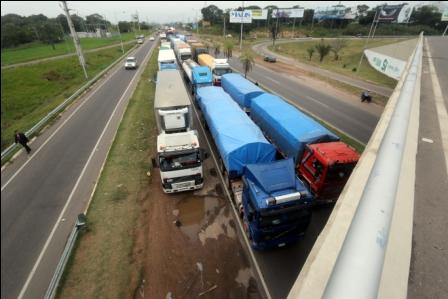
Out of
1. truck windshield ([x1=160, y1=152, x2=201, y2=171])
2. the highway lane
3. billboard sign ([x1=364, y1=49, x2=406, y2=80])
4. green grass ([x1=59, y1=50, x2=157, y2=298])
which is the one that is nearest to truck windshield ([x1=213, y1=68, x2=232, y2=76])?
the highway lane

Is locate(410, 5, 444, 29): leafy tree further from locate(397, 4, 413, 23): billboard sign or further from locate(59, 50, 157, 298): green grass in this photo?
locate(59, 50, 157, 298): green grass

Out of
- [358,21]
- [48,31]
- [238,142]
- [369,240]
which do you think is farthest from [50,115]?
[358,21]

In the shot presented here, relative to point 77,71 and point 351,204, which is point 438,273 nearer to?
point 351,204

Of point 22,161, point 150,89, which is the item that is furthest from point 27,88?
point 22,161

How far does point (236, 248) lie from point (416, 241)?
20.8ft

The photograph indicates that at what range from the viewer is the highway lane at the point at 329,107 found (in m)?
20.4

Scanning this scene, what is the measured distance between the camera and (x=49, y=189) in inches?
518

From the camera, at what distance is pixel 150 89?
30.3 metres

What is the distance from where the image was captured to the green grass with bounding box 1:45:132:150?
73.5ft

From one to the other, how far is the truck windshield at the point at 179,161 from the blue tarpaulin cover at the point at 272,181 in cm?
353

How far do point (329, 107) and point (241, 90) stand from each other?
1153cm

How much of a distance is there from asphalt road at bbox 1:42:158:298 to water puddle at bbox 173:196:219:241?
4927 millimetres

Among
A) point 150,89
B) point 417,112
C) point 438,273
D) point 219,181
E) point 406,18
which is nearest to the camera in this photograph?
point 438,273

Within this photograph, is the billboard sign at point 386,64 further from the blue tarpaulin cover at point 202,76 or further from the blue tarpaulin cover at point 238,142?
the blue tarpaulin cover at point 238,142
